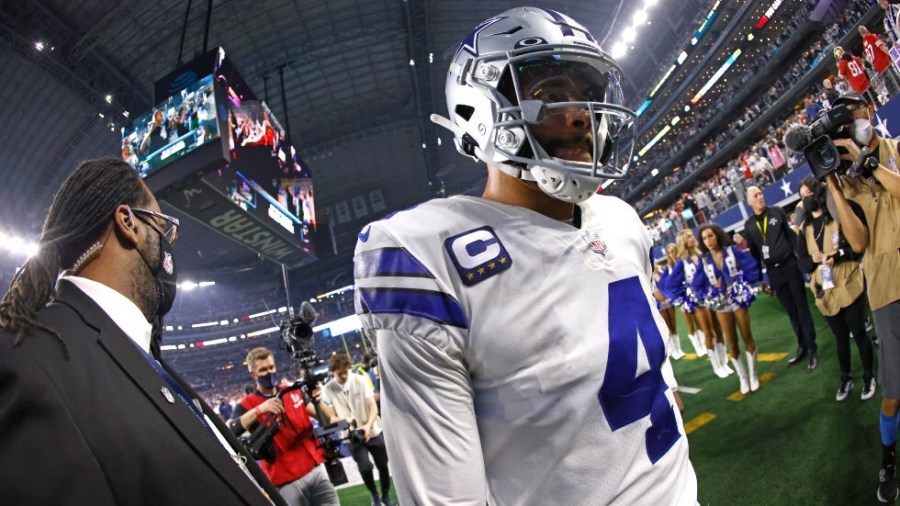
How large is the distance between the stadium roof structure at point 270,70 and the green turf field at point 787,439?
36.3ft

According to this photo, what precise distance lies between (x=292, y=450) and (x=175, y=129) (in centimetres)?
677

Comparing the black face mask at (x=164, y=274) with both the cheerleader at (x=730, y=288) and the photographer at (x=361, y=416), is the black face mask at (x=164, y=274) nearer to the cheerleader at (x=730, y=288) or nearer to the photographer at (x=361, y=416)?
the photographer at (x=361, y=416)

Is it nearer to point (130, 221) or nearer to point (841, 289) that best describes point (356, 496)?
point (841, 289)

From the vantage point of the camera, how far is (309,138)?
2208 centimetres

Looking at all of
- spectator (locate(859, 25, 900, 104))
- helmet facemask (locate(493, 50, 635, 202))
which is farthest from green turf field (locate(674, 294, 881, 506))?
spectator (locate(859, 25, 900, 104))

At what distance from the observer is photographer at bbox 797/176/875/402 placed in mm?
3555

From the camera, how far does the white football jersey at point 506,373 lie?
964 millimetres

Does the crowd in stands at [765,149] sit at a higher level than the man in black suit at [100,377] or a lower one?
higher

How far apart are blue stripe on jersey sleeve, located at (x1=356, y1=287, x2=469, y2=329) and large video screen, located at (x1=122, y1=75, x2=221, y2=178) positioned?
8038 millimetres

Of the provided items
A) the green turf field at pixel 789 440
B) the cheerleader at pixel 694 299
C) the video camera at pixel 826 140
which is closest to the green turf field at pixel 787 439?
the green turf field at pixel 789 440

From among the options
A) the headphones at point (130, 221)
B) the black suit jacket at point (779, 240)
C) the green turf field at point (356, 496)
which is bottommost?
the green turf field at point (356, 496)

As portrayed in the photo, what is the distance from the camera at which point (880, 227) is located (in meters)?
2.73

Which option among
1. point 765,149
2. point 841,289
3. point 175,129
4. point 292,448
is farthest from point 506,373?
point 765,149

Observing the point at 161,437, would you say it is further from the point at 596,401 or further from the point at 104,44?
the point at 104,44
